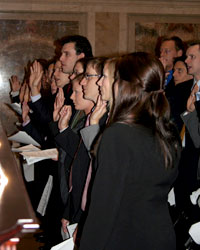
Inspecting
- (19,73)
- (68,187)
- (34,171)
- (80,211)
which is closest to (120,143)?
(80,211)

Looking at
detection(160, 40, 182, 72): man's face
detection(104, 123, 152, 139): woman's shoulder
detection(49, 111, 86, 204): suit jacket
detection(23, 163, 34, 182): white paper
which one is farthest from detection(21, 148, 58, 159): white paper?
detection(160, 40, 182, 72): man's face

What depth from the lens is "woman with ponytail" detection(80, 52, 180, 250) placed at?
1.69m

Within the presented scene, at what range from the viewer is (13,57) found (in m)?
7.62

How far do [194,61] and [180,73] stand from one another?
562 mm

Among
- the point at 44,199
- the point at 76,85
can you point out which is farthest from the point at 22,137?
the point at 76,85

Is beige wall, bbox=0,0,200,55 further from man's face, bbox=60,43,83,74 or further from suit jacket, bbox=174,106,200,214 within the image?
suit jacket, bbox=174,106,200,214

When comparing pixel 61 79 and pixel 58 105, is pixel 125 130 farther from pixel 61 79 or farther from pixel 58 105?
pixel 61 79

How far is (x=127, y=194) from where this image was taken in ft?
5.64

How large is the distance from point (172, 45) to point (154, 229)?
3.86m

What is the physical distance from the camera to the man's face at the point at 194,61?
3779 millimetres

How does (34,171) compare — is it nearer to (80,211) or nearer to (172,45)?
(80,211)

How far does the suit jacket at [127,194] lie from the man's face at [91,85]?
1.20m

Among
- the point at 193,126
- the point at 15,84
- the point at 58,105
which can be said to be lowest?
the point at 15,84

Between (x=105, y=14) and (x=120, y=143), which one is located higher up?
(x=105, y=14)
